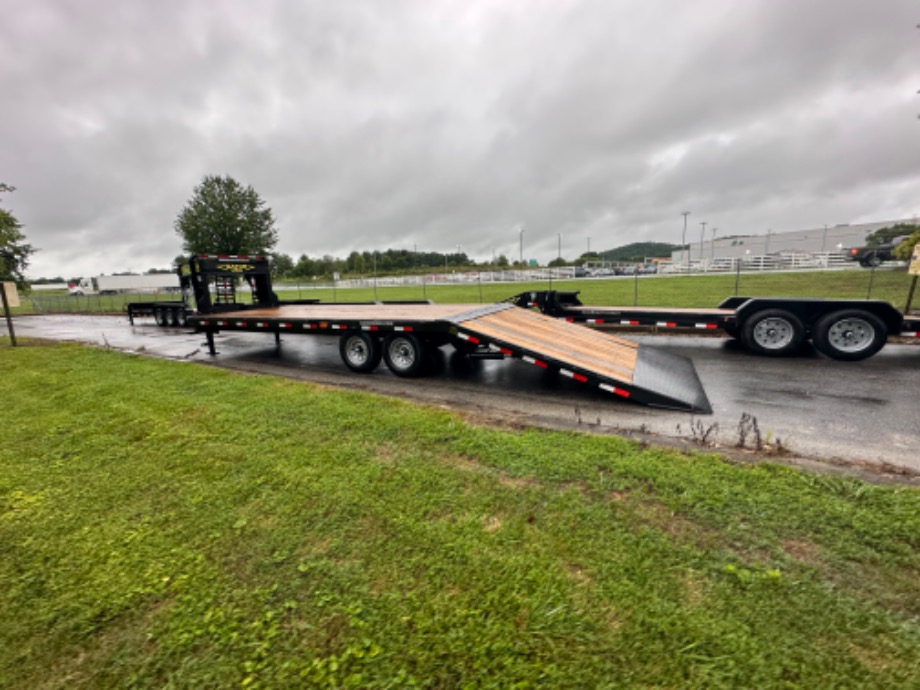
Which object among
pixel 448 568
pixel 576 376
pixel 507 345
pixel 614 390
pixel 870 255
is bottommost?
pixel 448 568

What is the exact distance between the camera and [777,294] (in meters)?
18.1

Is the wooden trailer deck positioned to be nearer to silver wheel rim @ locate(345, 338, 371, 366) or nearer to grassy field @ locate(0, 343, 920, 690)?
silver wheel rim @ locate(345, 338, 371, 366)

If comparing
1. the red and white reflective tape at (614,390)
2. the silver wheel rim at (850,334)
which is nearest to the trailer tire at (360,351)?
the red and white reflective tape at (614,390)

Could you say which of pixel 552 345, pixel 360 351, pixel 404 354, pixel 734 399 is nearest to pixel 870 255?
pixel 734 399

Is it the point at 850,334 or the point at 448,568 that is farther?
the point at 850,334

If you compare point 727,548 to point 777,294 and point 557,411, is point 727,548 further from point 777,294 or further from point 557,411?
point 777,294

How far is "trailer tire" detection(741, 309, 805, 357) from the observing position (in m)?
7.89

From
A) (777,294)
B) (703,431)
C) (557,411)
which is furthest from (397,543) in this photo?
(777,294)

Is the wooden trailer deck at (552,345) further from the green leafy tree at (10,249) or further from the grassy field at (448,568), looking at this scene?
the green leafy tree at (10,249)

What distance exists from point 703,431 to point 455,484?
117 inches

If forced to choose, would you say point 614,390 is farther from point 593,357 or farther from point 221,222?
point 221,222

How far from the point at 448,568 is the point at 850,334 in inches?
359

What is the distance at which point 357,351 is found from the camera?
25.3 ft

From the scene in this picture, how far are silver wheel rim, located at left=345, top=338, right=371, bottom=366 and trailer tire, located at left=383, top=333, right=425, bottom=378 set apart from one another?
1.22 ft
